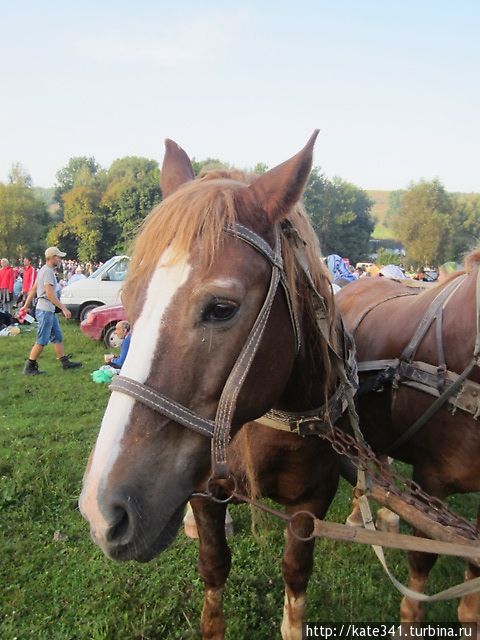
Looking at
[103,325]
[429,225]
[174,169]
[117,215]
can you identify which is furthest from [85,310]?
[429,225]

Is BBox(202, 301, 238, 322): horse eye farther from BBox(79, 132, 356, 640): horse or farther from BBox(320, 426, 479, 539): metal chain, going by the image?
BBox(320, 426, 479, 539): metal chain

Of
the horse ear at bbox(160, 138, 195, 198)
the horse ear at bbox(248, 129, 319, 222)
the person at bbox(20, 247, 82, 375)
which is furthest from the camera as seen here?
the person at bbox(20, 247, 82, 375)

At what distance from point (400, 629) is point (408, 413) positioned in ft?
4.33

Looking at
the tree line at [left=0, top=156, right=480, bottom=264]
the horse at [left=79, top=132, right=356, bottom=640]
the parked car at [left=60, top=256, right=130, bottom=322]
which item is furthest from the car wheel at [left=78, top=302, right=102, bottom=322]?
the tree line at [left=0, top=156, right=480, bottom=264]

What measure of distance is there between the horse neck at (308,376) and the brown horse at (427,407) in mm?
724

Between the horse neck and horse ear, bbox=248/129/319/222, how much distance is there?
0.48 metres

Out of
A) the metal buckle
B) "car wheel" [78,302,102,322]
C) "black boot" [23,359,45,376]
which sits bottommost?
"car wheel" [78,302,102,322]

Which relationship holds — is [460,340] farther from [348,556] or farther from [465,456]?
[348,556]

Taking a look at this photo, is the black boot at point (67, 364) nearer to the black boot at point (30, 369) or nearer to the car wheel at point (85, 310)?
the black boot at point (30, 369)

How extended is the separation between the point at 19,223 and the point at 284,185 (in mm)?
41567

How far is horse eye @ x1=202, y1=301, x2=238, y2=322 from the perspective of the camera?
136cm

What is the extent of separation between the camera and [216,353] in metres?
1.38

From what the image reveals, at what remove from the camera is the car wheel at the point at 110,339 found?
9.87m

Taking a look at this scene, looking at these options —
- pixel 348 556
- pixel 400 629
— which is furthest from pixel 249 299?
pixel 348 556
